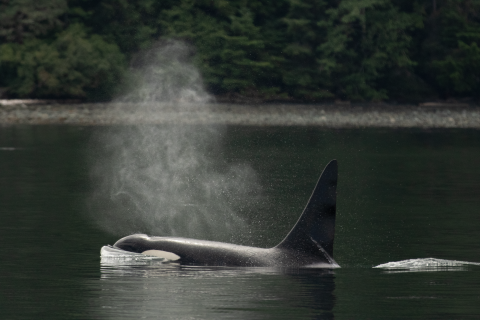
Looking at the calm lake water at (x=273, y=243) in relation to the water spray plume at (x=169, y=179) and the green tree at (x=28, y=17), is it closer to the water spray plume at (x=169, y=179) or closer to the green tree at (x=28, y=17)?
the water spray plume at (x=169, y=179)

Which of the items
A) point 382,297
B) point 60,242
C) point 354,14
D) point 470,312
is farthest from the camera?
point 354,14

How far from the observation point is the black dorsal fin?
18078mm

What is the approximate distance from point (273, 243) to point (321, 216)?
521 centimetres

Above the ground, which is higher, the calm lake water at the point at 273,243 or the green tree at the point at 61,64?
the calm lake water at the point at 273,243

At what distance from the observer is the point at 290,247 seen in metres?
18.6

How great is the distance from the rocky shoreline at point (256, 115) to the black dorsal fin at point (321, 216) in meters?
55.5

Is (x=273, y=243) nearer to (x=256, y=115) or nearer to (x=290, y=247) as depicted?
(x=290, y=247)

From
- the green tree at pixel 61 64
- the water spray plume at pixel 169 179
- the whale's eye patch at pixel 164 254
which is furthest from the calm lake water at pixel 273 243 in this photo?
the green tree at pixel 61 64

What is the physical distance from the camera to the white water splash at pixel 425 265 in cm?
1961

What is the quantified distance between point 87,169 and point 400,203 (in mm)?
15647

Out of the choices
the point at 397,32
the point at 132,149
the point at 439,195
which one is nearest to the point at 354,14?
the point at 397,32

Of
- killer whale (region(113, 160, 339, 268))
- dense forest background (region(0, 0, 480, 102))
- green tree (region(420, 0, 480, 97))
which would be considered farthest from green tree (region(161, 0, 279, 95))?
killer whale (region(113, 160, 339, 268))

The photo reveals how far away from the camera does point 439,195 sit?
33312mm

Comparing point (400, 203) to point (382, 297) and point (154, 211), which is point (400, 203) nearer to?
point (154, 211)
